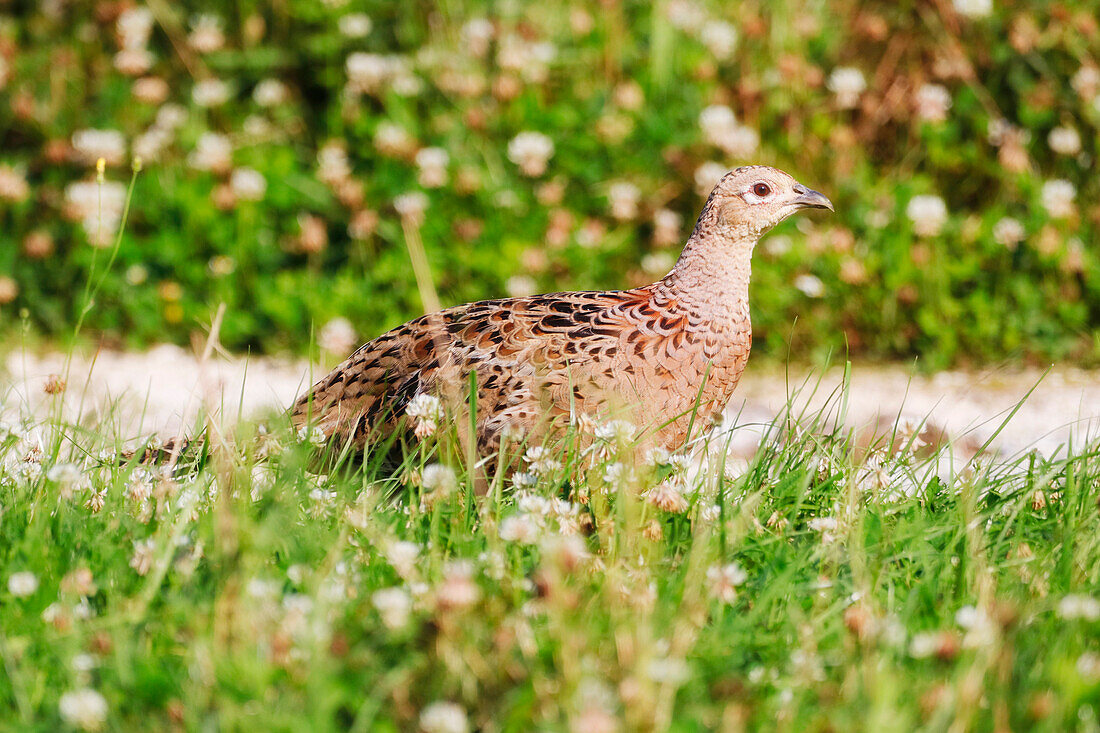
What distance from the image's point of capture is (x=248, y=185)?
615cm

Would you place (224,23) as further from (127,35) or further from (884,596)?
(884,596)

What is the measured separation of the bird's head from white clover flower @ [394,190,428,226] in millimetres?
2318

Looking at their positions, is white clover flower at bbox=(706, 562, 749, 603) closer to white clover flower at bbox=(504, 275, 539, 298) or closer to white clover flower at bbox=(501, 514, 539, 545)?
white clover flower at bbox=(501, 514, 539, 545)

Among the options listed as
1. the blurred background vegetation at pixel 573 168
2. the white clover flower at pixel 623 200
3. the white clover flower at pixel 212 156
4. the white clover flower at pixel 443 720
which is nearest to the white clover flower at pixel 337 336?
the blurred background vegetation at pixel 573 168

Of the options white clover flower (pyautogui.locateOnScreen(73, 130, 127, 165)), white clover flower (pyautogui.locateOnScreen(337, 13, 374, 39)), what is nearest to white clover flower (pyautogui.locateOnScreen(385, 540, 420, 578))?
white clover flower (pyautogui.locateOnScreen(73, 130, 127, 165))

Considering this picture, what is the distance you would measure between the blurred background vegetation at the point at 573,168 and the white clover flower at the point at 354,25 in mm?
23

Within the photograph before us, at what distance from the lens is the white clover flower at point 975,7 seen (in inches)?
247

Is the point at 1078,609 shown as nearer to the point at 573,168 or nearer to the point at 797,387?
the point at 797,387

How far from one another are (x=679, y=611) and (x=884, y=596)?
1.82 feet

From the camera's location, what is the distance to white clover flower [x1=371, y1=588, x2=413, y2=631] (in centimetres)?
233

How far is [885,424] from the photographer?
16.0 feet

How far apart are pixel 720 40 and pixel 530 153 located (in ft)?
4.51

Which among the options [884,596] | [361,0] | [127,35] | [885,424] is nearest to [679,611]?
[884,596]

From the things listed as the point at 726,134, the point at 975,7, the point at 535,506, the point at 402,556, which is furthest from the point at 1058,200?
the point at 402,556
